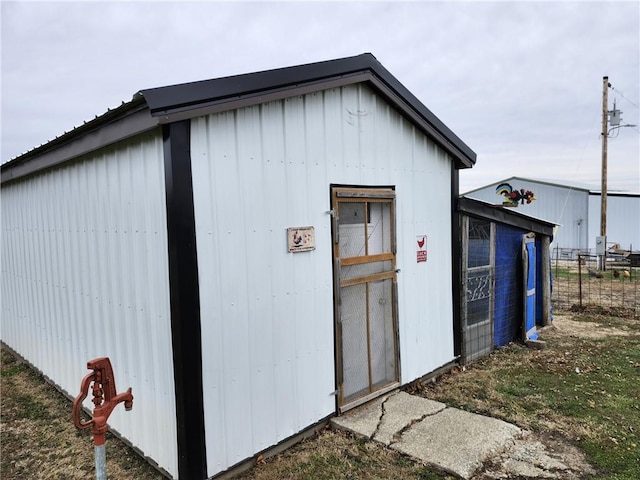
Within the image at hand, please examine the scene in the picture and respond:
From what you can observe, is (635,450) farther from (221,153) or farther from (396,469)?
(221,153)

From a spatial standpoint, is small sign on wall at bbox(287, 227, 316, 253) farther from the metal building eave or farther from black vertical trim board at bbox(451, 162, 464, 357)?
black vertical trim board at bbox(451, 162, 464, 357)

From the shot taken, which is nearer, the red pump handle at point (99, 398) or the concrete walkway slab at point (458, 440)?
the red pump handle at point (99, 398)

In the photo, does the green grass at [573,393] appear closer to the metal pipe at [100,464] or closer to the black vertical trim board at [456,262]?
the black vertical trim board at [456,262]

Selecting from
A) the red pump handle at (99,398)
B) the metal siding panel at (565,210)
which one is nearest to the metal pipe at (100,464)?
the red pump handle at (99,398)

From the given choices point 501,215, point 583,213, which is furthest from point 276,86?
point 583,213

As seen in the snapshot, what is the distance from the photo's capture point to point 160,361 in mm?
2963

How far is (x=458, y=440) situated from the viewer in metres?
3.47

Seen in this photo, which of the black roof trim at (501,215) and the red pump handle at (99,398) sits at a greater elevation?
the black roof trim at (501,215)

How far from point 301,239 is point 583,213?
24663 millimetres

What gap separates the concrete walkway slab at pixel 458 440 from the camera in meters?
3.16

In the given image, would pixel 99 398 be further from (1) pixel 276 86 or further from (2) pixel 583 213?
(2) pixel 583 213

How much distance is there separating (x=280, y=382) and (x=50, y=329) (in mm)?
3496

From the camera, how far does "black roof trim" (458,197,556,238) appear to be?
18.2 ft

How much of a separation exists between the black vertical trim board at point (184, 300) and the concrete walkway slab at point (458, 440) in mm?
1673
